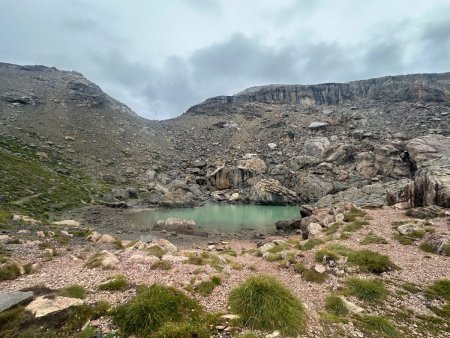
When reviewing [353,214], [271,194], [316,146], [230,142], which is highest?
[230,142]

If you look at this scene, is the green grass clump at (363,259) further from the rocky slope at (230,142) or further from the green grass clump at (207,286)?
the rocky slope at (230,142)

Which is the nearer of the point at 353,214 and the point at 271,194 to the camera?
the point at 353,214

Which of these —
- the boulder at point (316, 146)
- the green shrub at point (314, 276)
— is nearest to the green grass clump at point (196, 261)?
Result: the green shrub at point (314, 276)

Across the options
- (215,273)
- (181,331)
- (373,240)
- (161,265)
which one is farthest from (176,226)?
(181,331)

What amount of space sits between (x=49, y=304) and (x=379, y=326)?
37.9ft

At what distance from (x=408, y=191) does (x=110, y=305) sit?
38.3m

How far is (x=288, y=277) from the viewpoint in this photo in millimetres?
15953

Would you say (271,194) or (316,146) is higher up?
(316,146)

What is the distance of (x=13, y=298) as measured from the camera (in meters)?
10.1

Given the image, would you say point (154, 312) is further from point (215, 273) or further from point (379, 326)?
point (379, 326)

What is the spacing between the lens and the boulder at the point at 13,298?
31.3ft

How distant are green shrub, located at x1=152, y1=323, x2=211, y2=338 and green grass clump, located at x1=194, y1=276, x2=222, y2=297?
9.98 ft

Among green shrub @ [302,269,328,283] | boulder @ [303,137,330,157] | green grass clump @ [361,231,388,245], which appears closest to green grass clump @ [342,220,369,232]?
green grass clump @ [361,231,388,245]

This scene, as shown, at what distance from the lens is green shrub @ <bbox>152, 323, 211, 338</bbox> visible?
8.08 meters
